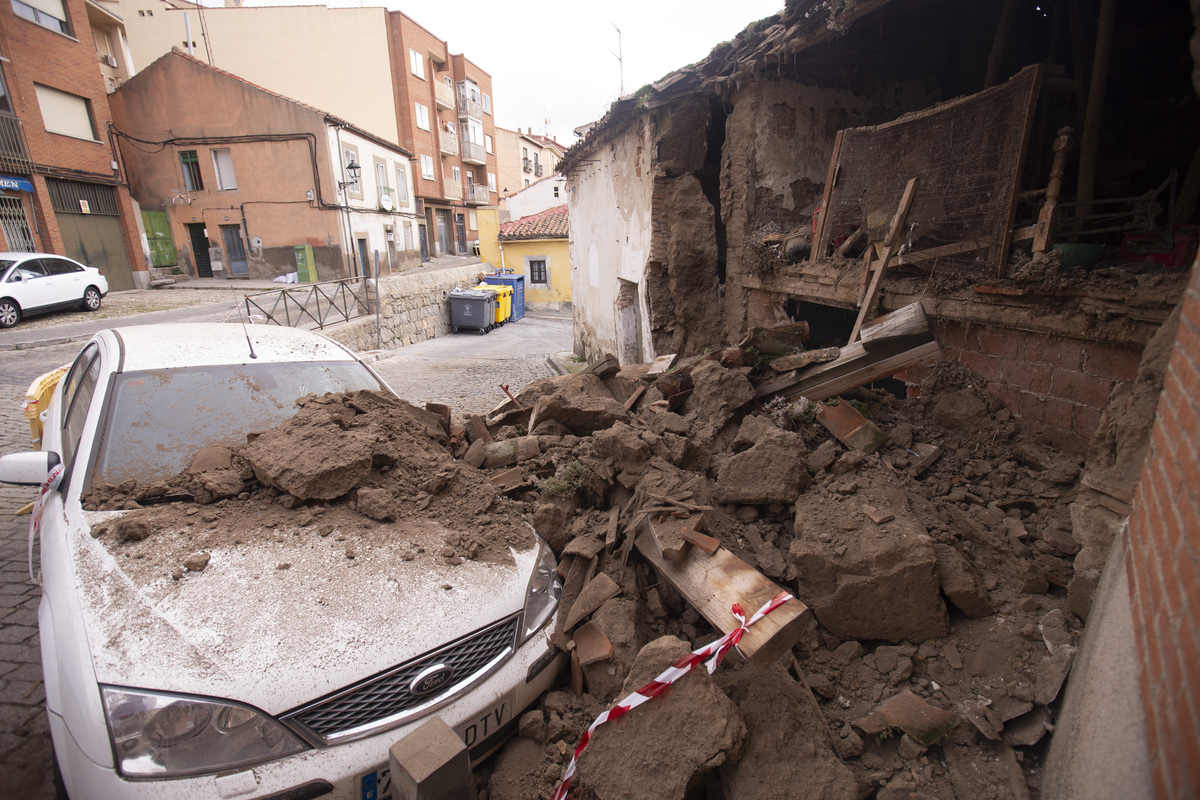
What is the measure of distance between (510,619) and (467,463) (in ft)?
5.27

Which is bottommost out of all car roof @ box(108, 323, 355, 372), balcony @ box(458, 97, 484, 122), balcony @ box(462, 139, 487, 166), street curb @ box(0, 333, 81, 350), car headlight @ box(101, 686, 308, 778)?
car headlight @ box(101, 686, 308, 778)

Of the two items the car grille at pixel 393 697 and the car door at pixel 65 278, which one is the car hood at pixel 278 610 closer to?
the car grille at pixel 393 697

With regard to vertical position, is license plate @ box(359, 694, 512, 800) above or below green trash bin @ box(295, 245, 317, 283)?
below

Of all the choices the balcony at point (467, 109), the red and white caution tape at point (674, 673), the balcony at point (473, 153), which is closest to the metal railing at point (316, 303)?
the red and white caution tape at point (674, 673)

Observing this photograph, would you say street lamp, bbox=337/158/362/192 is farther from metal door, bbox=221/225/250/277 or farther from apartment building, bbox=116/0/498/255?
apartment building, bbox=116/0/498/255

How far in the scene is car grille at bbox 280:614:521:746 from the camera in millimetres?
2051

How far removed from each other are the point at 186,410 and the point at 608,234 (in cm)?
828

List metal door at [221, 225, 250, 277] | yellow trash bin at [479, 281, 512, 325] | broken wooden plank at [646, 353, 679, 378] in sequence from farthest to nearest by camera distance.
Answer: metal door at [221, 225, 250, 277], yellow trash bin at [479, 281, 512, 325], broken wooden plank at [646, 353, 679, 378]

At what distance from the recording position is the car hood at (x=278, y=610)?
2.02m

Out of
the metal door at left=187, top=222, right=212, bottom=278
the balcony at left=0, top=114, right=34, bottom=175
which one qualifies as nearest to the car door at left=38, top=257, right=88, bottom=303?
the balcony at left=0, top=114, right=34, bottom=175

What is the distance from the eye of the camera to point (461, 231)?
139ft

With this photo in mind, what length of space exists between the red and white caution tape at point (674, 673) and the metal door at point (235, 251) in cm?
2826

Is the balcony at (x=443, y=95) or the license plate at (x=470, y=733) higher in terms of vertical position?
the balcony at (x=443, y=95)

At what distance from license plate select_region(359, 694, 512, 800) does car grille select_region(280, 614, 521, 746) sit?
133 millimetres
